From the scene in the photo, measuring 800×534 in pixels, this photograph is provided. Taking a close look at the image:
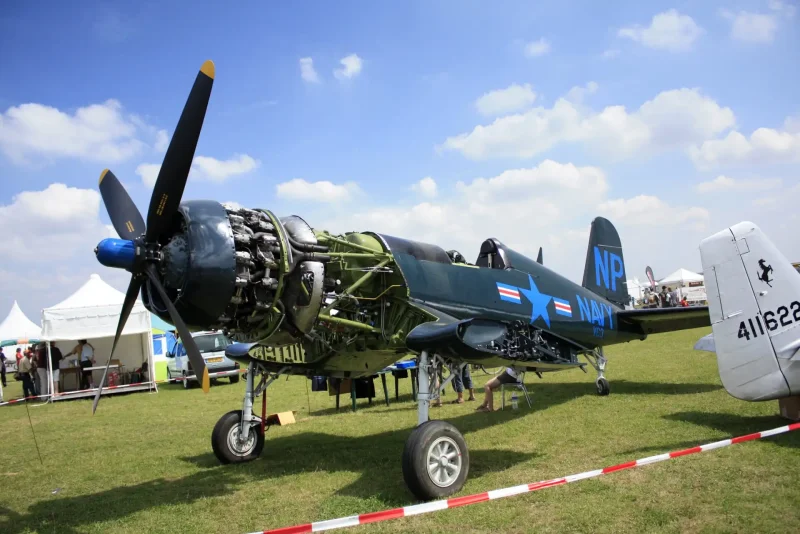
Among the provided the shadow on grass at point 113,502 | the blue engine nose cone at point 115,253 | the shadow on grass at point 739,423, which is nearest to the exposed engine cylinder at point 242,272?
the blue engine nose cone at point 115,253

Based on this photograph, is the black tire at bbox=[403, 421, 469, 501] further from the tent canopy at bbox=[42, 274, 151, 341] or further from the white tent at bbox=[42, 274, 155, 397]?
the tent canopy at bbox=[42, 274, 151, 341]

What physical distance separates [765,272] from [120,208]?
292 inches

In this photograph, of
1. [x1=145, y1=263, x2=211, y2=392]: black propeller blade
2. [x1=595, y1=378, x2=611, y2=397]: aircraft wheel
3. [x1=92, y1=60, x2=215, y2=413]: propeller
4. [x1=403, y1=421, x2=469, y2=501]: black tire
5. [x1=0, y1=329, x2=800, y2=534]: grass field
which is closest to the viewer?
[x1=145, y1=263, x2=211, y2=392]: black propeller blade

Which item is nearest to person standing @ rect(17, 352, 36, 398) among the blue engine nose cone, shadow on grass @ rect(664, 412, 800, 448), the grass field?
the grass field

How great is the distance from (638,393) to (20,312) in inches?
1600

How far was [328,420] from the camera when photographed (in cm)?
1072

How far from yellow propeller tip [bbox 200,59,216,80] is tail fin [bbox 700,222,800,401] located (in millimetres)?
6276

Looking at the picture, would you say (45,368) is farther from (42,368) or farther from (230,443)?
(230,443)

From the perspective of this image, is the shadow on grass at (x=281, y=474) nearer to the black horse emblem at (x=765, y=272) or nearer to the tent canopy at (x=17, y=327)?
the black horse emblem at (x=765, y=272)

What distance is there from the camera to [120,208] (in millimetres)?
5801

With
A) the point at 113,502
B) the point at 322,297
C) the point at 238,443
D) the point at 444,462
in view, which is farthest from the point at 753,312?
the point at 113,502

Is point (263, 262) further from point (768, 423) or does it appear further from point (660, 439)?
point (768, 423)

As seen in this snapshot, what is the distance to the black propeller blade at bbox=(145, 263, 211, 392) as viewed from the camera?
4531 mm

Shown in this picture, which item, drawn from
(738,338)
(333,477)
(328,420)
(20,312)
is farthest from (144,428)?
(20,312)
